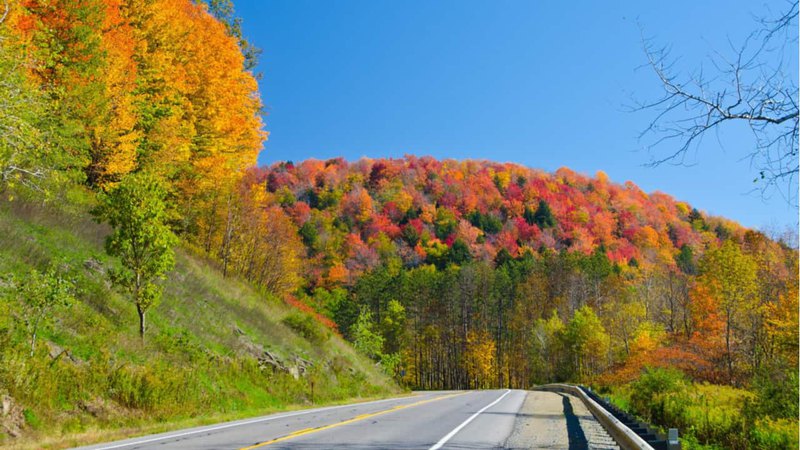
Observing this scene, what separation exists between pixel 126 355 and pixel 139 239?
3360 mm

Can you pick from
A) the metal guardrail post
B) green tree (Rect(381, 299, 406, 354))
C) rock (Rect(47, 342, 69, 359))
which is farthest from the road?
green tree (Rect(381, 299, 406, 354))

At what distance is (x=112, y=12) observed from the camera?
2733cm

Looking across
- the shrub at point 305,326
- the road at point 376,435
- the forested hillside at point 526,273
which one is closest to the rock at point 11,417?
the road at point 376,435

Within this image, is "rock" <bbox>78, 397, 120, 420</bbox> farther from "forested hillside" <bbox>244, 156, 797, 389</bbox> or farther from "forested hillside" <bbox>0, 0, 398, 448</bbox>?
"forested hillside" <bbox>244, 156, 797, 389</bbox>

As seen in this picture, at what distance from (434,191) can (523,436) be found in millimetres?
133031

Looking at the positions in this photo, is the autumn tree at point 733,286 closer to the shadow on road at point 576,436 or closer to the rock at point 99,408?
the shadow on road at point 576,436

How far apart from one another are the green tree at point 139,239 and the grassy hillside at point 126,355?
124 cm

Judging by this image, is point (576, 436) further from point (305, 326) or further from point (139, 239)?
point (305, 326)

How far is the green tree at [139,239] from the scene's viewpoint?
55.6 ft

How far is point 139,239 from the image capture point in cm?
1698

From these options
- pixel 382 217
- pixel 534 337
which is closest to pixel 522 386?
pixel 534 337

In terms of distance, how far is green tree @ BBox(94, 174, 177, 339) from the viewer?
16.9 metres

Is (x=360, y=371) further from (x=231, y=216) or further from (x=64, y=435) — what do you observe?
(x=64, y=435)

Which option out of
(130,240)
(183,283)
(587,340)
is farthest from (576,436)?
(587,340)
